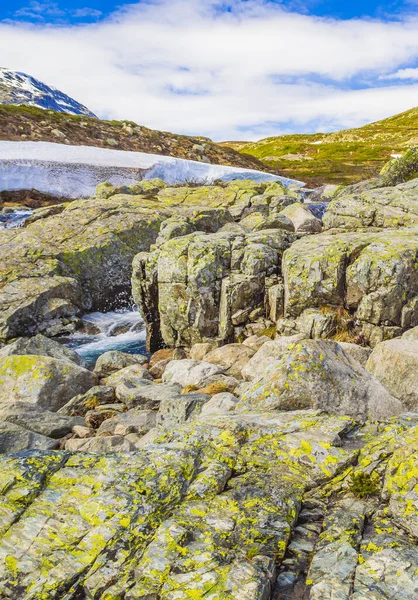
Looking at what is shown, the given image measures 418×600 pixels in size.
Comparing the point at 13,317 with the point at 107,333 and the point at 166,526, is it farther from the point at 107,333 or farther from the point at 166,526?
the point at 166,526

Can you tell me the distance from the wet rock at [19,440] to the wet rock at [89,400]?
264cm

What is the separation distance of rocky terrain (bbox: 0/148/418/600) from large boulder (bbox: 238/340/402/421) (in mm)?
36

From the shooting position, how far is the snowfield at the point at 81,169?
173 ft

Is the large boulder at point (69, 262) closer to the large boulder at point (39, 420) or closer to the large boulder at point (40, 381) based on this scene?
the large boulder at point (40, 381)

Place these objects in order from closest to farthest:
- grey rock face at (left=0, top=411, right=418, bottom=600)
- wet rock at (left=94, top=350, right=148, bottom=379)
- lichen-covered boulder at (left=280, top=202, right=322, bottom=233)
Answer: grey rock face at (left=0, top=411, right=418, bottom=600), wet rock at (left=94, top=350, right=148, bottom=379), lichen-covered boulder at (left=280, top=202, right=322, bottom=233)

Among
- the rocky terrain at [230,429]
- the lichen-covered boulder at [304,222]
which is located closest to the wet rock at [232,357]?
the rocky terrain at [230,429]

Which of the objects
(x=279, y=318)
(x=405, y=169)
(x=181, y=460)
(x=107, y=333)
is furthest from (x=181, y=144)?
(x=181, y=460)

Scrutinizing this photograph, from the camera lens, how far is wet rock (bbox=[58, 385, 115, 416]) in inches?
544

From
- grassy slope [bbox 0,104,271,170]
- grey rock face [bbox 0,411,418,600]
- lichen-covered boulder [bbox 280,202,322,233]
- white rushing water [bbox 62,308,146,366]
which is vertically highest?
grassy slope [bbox 0,104,271,170]

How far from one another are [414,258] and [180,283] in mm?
9075

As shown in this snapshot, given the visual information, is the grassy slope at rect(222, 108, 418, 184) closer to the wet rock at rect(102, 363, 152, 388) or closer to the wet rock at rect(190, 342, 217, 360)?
the wet rock at rect(190, 342, 217, 360)

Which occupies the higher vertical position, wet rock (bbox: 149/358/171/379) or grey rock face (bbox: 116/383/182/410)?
grey rock face (bbox: 116/383/182/410)

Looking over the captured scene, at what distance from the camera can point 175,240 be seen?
19.7 meters

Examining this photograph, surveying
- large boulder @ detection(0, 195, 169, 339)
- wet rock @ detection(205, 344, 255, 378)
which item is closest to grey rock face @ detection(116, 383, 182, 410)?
wet rock @ detection(205, 344, 255, 378)
